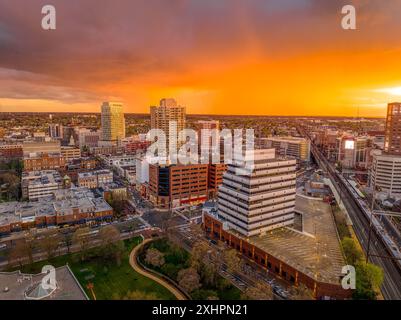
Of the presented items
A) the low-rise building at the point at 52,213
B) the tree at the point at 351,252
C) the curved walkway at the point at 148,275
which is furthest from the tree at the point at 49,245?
the tree at the point at 351,252

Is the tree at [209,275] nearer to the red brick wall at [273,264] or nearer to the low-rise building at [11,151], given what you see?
the red brick wall at [273,264]

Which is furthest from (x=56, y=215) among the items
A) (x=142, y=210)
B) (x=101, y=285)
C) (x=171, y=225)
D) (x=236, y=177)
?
(x=236, y=177)

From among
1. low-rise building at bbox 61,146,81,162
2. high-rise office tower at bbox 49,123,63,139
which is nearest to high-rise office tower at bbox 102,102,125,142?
low-rise building at bbox 61,146,81,162

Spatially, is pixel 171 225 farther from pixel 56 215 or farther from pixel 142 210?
pixel 56 215

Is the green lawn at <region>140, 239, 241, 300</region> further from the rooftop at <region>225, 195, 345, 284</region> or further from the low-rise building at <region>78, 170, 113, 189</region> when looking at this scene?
the low-rise building at <region>78, 170, 113, 189</region>

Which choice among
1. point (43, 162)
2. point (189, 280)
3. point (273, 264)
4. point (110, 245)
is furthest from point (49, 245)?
point (43, 162)

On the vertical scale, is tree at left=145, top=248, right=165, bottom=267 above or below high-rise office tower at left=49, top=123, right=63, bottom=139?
below
